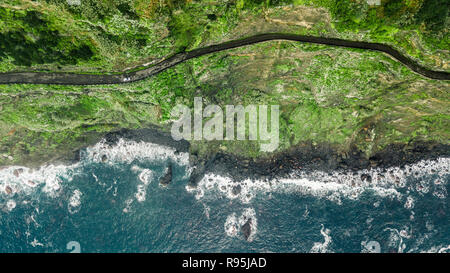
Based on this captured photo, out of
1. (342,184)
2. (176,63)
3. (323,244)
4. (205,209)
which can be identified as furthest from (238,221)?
(176,63)

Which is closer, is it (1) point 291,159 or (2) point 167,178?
(1) point 291,159

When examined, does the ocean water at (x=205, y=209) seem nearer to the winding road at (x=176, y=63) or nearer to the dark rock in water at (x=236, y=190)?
the dark rock in water at (x=236, y=190)

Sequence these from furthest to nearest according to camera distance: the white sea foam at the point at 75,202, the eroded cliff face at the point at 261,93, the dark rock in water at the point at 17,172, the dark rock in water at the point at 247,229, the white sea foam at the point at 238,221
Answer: the dark rock in water at the point at 17,172 < the white sea foam at the point at 75,202 < the white sea foam at the point at 238,221 < the dark rock in water at the point at 247,229 < the eroded cliff face at the point at 261,93

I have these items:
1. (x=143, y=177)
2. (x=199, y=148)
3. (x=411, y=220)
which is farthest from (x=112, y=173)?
(x=411, y=220)

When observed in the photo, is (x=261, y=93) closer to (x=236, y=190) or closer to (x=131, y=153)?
(x=236, y=190)

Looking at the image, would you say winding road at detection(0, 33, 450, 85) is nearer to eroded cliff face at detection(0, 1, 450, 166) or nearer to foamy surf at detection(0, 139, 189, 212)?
eroded cliff face at detection(0, 1, 450, 166)

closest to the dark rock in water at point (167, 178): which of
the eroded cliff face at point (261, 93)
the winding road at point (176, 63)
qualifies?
the eroded cliff face at point (261, 93)

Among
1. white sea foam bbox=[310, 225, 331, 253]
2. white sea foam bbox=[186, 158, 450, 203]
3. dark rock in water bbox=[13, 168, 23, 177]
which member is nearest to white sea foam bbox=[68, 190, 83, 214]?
dark rock in water bbox=[13, 168, 23, 177]
